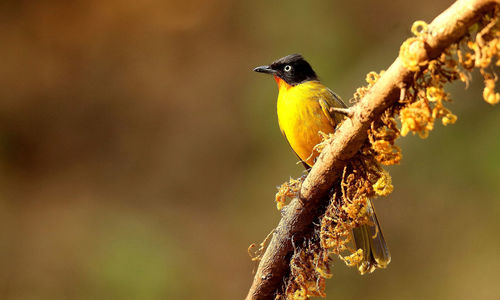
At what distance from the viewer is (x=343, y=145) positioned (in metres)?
1.74

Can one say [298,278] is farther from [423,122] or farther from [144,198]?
[144,198]

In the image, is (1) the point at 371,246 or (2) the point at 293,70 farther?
(2) the point at 293,70

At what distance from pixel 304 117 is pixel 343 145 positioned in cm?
135

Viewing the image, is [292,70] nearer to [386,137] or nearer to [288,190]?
[288,190]

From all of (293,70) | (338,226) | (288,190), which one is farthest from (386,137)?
(293,70)

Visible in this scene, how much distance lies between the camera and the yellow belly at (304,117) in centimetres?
306

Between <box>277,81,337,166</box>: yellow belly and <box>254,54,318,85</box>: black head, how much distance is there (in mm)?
263

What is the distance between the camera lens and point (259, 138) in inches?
292

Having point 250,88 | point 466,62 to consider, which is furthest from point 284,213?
point 250,88

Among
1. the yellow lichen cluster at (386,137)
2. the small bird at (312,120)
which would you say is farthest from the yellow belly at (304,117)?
the yellow lichen cluster at (386,137)

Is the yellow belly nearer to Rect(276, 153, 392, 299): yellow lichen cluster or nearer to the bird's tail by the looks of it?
the bird's tail

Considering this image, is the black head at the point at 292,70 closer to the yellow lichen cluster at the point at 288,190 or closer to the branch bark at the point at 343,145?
the yellow lichen cluster at the point at 288,190

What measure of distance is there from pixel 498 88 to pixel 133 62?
5123mm

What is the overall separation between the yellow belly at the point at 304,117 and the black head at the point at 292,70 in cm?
26
